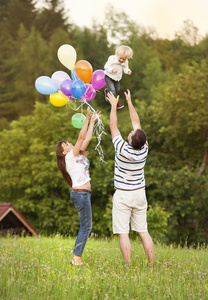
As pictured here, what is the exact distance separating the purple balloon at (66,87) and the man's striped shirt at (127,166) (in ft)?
3.77

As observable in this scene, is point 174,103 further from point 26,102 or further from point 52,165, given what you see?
point 26,102

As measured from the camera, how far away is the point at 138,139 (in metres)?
4.32

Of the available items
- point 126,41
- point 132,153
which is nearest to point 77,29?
point 126,41

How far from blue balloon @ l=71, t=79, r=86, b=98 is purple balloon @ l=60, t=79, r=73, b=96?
9cm

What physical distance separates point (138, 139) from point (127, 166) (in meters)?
0.40

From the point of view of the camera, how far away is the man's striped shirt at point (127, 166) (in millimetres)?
4469

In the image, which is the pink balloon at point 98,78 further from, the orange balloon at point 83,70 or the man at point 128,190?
the man at point 128,190

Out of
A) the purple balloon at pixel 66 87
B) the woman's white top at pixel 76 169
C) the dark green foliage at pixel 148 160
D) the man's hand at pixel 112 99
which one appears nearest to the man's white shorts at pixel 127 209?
the woman's white top at pixel 76 169

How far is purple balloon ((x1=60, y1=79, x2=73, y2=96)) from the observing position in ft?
17.4

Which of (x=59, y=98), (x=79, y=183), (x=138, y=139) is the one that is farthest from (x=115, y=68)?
(x=79, y=183)

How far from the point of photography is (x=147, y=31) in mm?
38000

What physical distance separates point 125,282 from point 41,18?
37.7 m

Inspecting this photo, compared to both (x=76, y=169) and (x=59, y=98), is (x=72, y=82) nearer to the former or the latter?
(x=59, y=98)

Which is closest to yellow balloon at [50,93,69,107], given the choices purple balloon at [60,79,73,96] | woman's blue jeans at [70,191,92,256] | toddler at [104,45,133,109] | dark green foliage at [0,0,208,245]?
purple balloon at [60,79,73,96]
